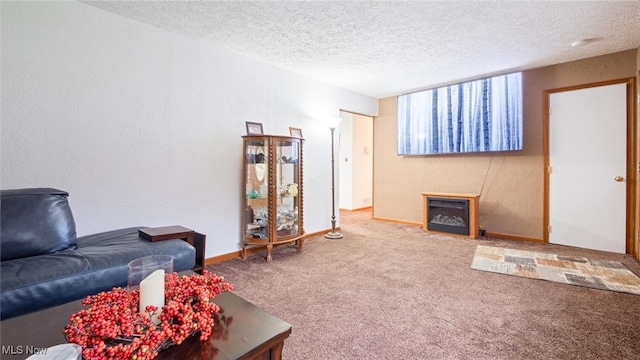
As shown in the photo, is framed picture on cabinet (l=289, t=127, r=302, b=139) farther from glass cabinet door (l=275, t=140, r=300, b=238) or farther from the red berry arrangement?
the red berry arrangement

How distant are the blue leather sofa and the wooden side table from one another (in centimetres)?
7

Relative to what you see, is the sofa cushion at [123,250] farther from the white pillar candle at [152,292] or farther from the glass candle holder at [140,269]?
the white pillar candle at [152,292]

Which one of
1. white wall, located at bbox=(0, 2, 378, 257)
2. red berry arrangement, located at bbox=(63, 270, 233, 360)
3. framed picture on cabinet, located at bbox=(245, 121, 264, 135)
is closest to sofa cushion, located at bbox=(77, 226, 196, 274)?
white wall, located at bbox=(0, 2, 378, 257)

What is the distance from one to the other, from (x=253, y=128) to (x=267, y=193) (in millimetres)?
857

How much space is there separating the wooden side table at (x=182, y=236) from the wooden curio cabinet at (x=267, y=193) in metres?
0.91

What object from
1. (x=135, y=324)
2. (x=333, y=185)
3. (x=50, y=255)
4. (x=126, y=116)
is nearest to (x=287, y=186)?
(x=333, y=185)

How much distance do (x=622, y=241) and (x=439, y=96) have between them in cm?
301

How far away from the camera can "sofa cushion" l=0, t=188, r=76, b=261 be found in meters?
1.66

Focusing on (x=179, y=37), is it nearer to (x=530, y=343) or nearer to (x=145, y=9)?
(x=145, y=9)

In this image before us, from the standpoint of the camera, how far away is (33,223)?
5.76ft

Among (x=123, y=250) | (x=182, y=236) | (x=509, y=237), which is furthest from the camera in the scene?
(x=509, y=237)

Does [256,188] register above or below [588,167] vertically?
below

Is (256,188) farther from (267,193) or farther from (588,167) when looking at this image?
(588,167)

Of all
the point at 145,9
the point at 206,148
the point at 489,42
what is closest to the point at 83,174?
the point at 206,148
